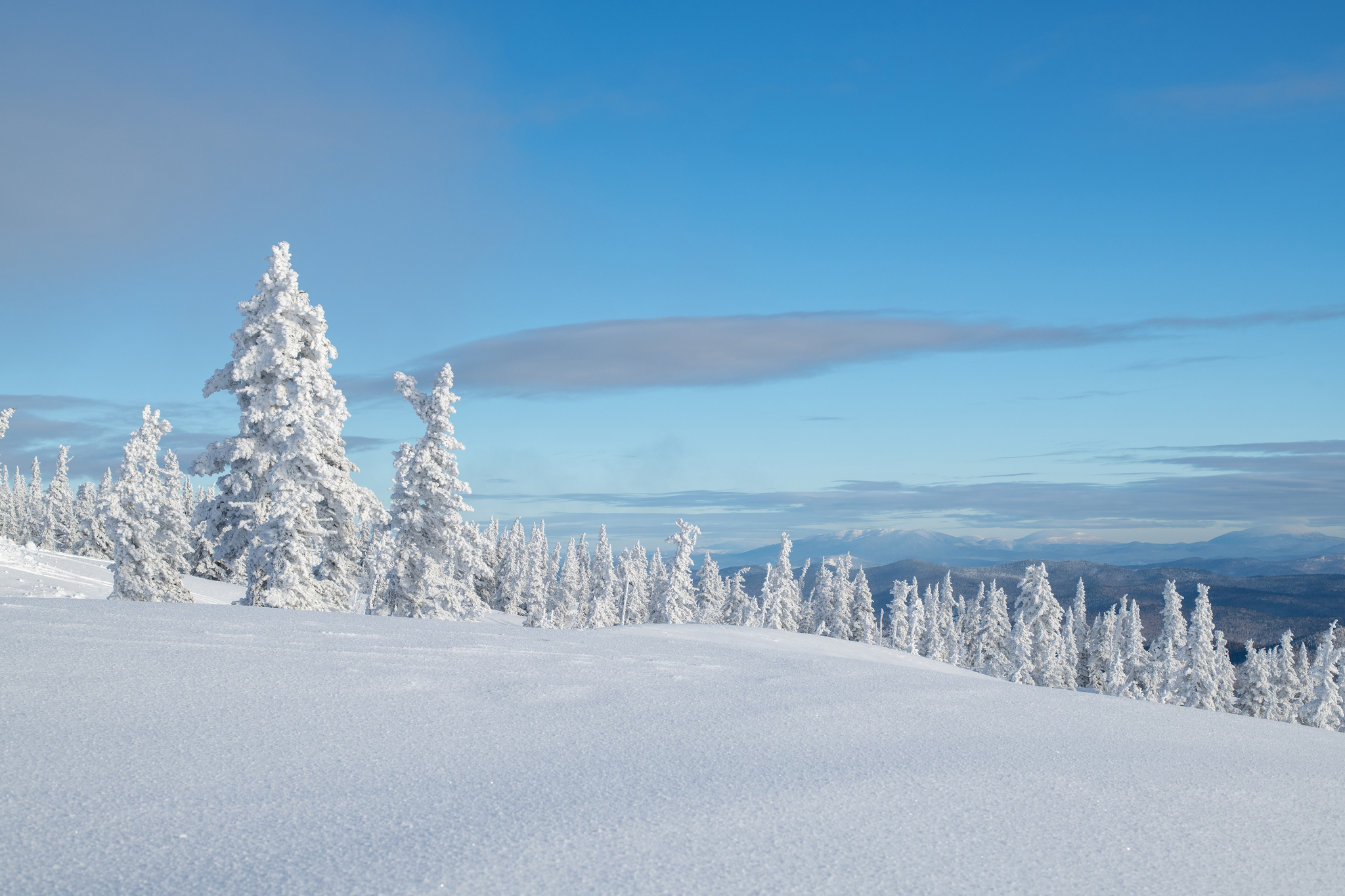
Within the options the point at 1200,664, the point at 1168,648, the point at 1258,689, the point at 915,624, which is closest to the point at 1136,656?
the point at 1168,648

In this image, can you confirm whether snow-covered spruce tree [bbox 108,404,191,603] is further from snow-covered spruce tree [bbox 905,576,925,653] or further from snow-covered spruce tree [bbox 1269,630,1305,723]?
snow-covered spruce tree [bbox 1269,630,1305,723]

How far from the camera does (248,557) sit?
22219 millimetres

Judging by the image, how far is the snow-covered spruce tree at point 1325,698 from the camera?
59312 millimetres

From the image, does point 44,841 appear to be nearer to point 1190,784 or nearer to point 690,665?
point 690,665

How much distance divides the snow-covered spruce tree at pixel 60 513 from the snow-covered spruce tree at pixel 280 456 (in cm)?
8175

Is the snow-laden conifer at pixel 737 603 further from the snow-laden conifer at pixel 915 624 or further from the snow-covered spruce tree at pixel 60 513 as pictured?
the snow-covered spruce tree at pixel 60 513

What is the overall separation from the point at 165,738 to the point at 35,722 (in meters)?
1.09

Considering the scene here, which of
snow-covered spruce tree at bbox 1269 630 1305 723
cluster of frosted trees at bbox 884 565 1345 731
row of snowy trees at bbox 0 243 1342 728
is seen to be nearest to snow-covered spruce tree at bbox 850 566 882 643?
cluster of frosted trees at bbox 884 565 1345 731

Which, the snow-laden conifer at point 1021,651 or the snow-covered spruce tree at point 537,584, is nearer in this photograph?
the snow-laden conifer at point 1021,651

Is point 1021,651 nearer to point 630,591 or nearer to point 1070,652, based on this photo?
point 1070,652

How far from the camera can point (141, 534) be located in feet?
97.1

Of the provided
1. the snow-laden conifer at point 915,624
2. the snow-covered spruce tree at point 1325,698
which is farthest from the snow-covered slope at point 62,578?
the snow-covered spruce tree at point 1325,698

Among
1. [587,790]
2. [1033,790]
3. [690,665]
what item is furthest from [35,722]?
[1033,790]

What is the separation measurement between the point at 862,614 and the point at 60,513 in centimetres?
9407
